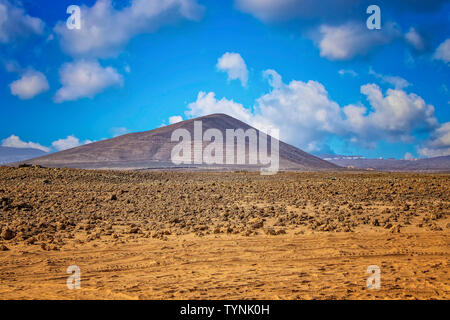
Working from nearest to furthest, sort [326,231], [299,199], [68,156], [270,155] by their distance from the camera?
[326,231] → [299,199] → [68,156] → [270,155]

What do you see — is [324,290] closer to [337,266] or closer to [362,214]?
[337,266]

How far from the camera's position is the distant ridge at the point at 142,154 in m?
111

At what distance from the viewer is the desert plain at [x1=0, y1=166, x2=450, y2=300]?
19.9 ft

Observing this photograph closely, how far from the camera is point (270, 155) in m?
131

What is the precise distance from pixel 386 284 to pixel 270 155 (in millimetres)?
126038

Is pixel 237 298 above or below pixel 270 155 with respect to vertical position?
below

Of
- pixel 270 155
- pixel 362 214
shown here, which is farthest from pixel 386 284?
pixel 270 155

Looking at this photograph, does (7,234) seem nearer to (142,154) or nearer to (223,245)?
(223,245)
